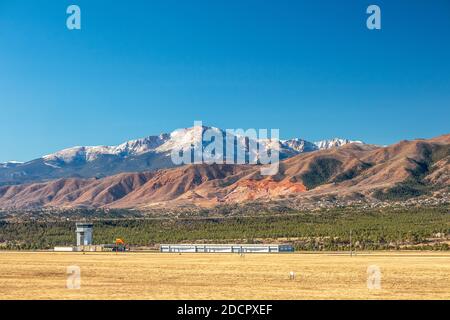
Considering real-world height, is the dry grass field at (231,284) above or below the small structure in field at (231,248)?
above

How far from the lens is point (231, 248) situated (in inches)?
6698

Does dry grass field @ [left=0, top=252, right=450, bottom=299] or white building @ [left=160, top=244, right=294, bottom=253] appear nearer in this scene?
dry grass field @ [left=0, top=252, right=450, bottom=299]

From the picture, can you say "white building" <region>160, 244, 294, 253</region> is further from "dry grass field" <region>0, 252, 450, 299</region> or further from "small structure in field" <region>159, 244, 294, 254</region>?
"dry grass field" <region>0, 252, 450, 299</region>

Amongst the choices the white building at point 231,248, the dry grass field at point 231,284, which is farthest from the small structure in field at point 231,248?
the dry grass field at point 231,284

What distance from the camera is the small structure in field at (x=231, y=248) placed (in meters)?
163

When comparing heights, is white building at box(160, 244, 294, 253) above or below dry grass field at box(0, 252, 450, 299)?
below

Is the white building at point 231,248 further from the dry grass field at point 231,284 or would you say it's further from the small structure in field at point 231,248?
the dry grass field at point 231,284

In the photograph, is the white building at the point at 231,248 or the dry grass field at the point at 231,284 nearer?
the dry grass field at the point at 231,284

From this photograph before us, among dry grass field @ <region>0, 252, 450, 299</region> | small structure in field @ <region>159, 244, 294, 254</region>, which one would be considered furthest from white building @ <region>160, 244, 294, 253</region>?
dry grass field @ <region>0, 252, 450, 299</region>

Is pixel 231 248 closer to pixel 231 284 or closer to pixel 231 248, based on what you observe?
pixel 231 248

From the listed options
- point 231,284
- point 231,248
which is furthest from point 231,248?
point 231,284

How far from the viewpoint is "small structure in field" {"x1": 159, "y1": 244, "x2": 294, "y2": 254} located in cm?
16275
